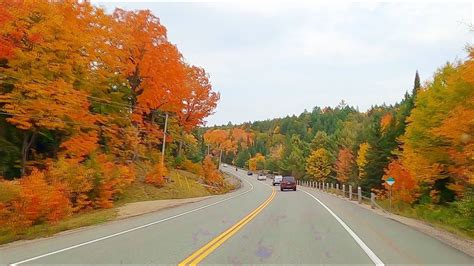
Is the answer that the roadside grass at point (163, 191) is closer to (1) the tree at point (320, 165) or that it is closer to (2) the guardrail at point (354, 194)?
(2) the guardrail at point (354, 194)

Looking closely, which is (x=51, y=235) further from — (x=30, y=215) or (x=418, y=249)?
(x=418, y=249)

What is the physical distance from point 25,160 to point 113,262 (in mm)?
21420

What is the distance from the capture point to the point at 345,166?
85.1 metres

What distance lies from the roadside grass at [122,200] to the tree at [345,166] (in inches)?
1127

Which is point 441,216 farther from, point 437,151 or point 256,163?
point 256,163

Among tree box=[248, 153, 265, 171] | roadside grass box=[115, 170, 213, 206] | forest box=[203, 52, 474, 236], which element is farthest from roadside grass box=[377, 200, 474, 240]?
tree box=[248, 153, 265, 171]

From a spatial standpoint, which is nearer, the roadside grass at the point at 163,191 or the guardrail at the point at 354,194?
the guardrail at the point at 354,194

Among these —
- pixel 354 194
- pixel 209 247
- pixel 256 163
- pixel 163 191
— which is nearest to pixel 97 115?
pixel 163 191

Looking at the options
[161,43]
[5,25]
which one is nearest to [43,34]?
[5,25]

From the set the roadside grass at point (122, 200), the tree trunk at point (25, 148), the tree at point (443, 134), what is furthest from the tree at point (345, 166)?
the tree trunk at point (25, 148)

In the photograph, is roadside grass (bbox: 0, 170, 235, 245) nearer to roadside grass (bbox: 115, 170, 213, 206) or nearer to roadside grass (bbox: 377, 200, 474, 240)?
roadside grass (bbox: 115, 170, 213, 206)

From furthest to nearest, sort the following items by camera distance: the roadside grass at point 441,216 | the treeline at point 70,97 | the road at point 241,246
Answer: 1. the treeline at point 70,97
2. the roadside grass at point 441,216
3. the road at point 241,246

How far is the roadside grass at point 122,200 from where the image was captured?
1600 centimetres

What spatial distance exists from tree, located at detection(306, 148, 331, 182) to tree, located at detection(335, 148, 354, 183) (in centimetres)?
1406
